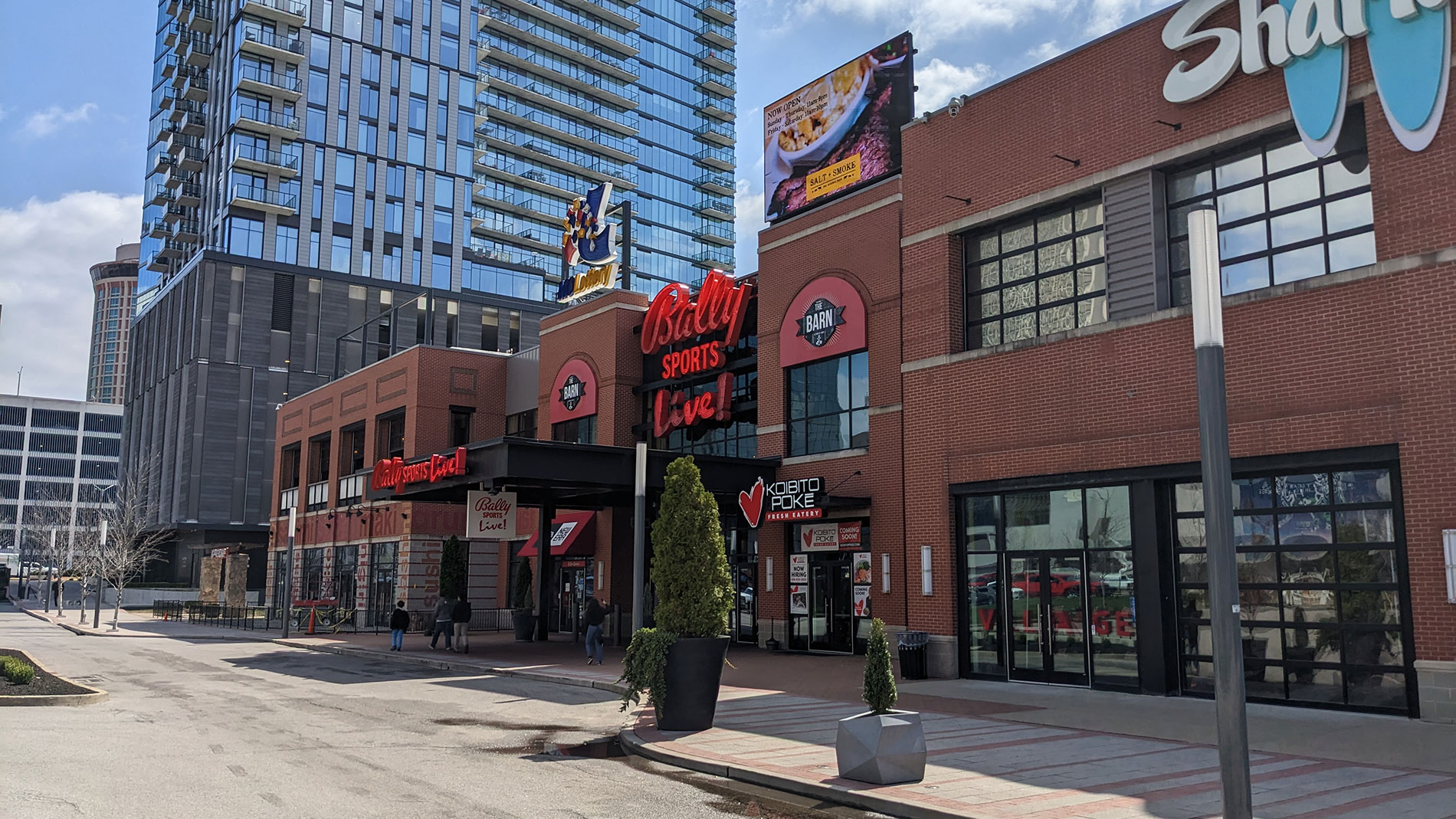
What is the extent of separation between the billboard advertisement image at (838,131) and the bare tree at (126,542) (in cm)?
3322

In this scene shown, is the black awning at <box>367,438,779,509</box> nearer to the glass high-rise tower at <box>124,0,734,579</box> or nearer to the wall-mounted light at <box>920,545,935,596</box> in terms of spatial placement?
the wall-mounted light at <box>920,545,935,596</box>

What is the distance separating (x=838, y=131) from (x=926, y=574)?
13749 mm

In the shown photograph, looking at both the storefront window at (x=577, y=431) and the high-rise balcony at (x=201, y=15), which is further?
the high-rise balcony at (x=201, y=15)

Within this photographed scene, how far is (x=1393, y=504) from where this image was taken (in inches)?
625

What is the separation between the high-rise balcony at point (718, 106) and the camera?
114 m

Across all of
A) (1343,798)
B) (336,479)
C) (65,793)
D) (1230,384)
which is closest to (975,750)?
(1343,798)

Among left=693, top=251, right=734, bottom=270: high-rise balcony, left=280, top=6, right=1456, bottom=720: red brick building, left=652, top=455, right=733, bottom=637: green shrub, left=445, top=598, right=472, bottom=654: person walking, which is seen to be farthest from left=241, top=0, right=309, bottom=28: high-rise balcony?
left=652, top=455, right=733, bottom=637: green shrub

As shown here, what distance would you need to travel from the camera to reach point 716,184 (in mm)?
113438

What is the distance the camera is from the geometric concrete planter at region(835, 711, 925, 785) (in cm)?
1111

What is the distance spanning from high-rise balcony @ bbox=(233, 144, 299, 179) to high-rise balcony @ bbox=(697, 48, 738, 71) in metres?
48.5

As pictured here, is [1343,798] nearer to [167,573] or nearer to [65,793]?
[65,793]

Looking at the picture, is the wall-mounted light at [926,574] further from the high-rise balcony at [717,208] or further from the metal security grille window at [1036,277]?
the high-rise balcony at [717,208]

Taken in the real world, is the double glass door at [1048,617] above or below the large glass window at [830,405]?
below

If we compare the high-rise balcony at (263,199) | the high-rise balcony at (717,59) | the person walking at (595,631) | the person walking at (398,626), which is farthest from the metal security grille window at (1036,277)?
the high-rise balcony at (717,59)
